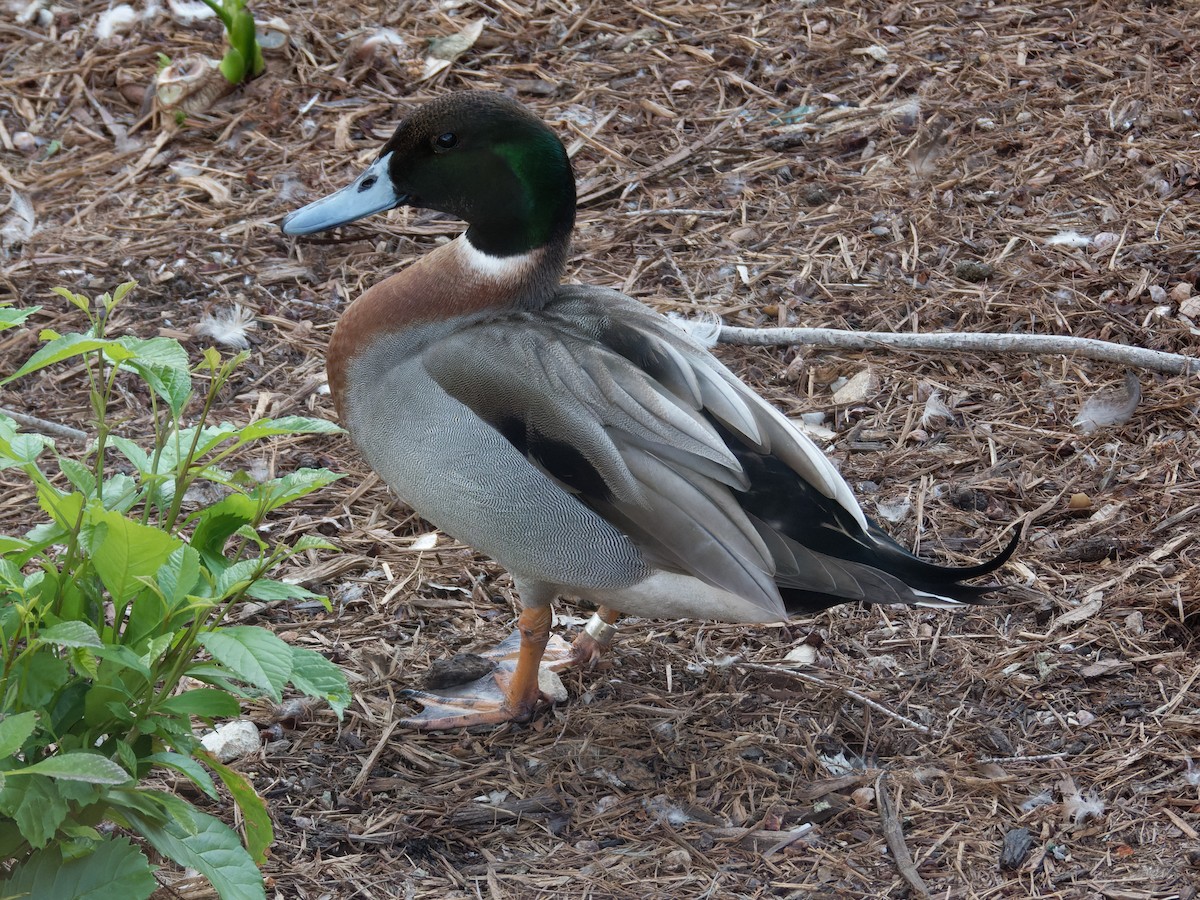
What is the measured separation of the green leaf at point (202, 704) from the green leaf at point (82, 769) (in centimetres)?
27

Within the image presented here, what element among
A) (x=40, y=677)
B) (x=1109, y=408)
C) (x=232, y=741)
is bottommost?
(x=232, y=741)

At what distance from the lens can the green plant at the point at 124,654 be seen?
1.89m

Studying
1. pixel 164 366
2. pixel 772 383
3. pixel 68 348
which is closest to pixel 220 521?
pixel 164 366

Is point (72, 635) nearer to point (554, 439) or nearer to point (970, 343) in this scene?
point (554, 439)

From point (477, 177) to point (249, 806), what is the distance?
5.06 ft

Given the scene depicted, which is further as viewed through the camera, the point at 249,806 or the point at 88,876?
the point at 249,806

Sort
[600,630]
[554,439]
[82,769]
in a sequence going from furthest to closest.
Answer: [600,630]
[554,439]
[82,769]

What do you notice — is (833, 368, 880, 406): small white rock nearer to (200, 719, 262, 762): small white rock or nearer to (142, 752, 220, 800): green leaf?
(200, 719, 262, 762): small white rock

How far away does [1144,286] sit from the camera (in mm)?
4148

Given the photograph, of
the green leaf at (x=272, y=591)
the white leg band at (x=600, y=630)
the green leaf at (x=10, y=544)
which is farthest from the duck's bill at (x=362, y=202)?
the green leaf at (x=10, y=544)

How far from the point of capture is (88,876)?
199cm

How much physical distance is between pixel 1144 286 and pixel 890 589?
1.92 m

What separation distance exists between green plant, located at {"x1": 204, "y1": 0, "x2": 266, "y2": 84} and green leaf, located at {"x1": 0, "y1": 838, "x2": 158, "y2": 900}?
145 inches

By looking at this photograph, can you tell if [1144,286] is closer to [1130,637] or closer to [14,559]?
[1130,637]
